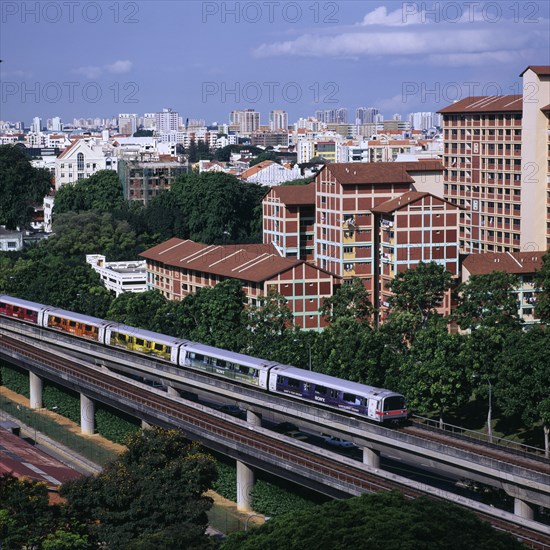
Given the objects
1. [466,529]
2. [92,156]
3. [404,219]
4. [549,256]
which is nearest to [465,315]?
[549,256]

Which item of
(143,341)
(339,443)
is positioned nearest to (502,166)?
(143,341)

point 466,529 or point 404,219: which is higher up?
point 404,219

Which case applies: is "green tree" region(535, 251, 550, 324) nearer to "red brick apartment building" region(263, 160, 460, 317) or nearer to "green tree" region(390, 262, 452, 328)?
"green tree" region(390, 262, 452, 328)

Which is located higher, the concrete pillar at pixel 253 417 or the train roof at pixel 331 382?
the train roof at pixel 331 382

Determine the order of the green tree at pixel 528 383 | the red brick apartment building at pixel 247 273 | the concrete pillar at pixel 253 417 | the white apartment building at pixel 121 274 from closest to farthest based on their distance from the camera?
the green tree at pixel 528 383 < the concrete pillar at pixel 253 417 < the red brick apartment building at pixel 247 273 < the white apartment building at pixel 121 274

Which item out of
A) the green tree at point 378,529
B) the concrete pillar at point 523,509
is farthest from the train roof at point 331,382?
the green tree at point 378,529

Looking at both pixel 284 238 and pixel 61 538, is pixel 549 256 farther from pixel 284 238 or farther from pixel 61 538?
pixel 61 538

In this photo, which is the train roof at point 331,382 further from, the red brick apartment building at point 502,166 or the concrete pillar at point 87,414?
the red brick apartment building at point 502,166
